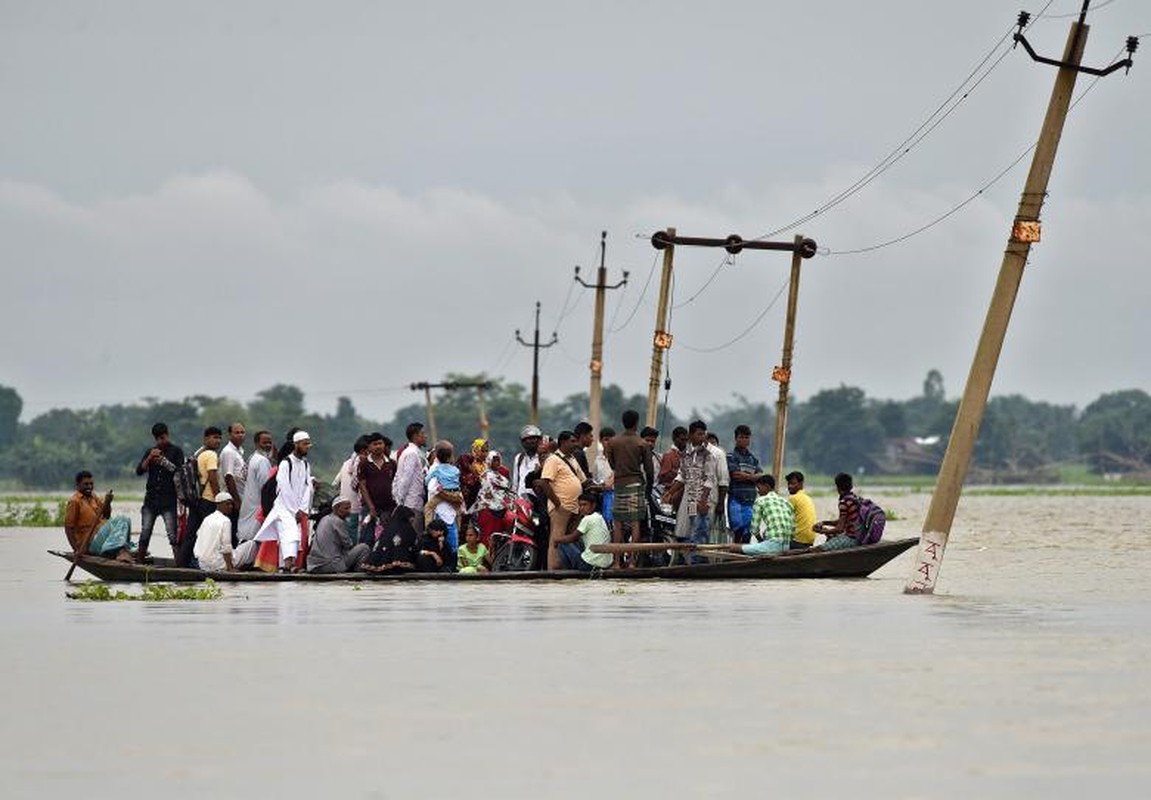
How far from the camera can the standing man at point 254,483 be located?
23.6m

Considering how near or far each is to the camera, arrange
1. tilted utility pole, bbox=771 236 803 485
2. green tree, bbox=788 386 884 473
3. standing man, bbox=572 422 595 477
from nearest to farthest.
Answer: standing man, bbox=572 422 595 477 < tilted utility pole, bbox=771 236 803 485 < green tree, bbox=788 386 884 473

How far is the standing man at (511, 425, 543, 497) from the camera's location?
23634 millimetres

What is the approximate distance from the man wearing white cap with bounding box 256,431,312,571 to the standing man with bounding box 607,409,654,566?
10.4ft

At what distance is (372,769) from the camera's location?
10781 millimetres

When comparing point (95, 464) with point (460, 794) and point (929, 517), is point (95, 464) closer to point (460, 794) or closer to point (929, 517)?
point (929, 517)

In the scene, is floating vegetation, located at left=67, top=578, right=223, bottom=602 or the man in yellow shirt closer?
floating vegetation, located at left=67, top=578, right=223, bottom=602

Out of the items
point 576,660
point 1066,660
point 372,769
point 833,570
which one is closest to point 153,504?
point 833,570

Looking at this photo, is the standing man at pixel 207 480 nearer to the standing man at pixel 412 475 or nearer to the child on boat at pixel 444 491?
the standing man at pixel 412 475

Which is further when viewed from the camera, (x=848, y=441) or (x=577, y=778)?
(x=848, y=441)

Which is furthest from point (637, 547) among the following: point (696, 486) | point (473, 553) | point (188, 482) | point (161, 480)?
point (161, 480)

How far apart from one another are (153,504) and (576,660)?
9543 millimetres

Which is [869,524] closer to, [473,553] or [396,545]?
[473,553]

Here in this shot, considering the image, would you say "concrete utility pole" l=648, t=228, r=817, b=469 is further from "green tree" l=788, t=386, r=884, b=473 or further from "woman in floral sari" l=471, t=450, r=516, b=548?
"green tree" l=788, t=386, r=884, b=473

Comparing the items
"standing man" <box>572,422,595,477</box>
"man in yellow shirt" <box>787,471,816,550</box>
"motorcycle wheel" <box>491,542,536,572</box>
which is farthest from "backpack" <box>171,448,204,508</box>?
"man in yellow shirt" <box>787,471,816,550</box>
